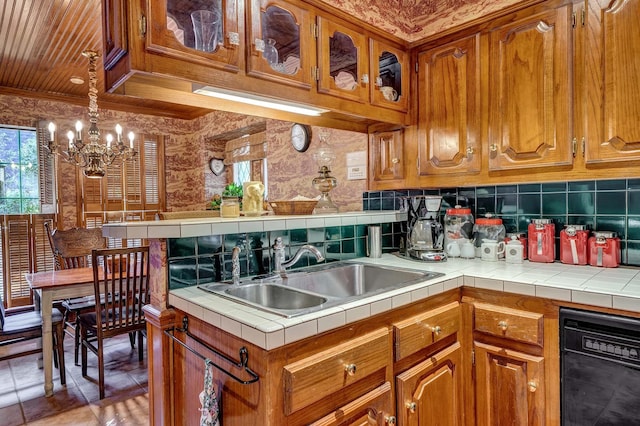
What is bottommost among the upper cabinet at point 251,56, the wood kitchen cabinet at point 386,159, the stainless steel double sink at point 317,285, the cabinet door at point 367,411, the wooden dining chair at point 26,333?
the wooden dining chair at point 26,333

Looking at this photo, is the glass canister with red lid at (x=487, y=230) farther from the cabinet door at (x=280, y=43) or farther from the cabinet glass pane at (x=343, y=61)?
the cabinet door at (x=280, y=43)

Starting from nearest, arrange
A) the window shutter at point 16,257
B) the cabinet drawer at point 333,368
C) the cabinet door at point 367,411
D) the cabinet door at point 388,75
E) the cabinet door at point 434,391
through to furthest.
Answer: the cabinet drawer at point 333,368 → the cabinet door at point 367,411 → the cabinet door at point 434,391 → the cabinet door at point 388,75 → the window shutter at point 16,257

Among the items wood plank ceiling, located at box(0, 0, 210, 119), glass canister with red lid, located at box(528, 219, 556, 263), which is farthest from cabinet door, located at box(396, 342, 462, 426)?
wood plank ceiling, located at box(0, 0, 210, 119)

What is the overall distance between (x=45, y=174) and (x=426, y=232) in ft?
15.7

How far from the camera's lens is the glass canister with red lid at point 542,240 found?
186 cm

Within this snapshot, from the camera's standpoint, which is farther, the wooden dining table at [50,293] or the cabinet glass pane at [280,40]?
the wooden dining table at [50,293]

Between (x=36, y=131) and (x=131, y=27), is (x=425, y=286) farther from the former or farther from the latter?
(x=36, y=131)

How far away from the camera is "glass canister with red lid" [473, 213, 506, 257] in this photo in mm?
2031

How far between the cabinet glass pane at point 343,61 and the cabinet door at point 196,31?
519 mm

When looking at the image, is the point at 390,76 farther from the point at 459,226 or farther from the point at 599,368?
the point at 599,368

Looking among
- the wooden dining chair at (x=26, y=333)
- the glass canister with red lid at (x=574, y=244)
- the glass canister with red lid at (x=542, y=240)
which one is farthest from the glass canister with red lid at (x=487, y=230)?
the wooden dining chair at (x=26, y=333)

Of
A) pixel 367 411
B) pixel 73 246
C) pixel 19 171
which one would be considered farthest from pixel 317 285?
pixel 19 171

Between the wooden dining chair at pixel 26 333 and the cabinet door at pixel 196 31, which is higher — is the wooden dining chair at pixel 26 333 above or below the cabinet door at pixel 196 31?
below

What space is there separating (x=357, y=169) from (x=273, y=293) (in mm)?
1277
